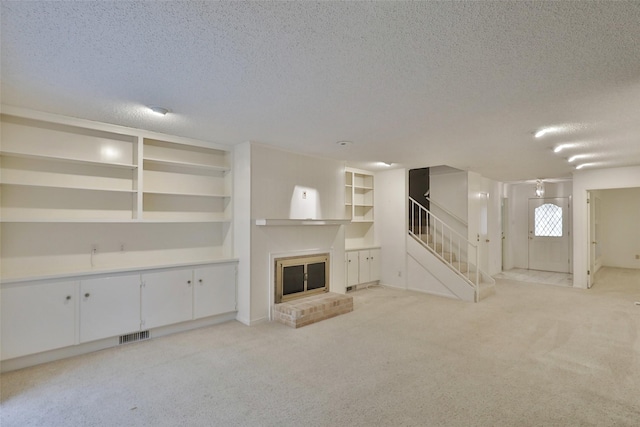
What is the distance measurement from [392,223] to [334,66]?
194 inches

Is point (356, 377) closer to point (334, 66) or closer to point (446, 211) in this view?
point (334, 66)

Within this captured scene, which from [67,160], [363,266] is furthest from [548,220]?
[67,160]

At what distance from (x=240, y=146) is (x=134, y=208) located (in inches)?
62.9

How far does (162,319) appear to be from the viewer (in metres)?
3.96

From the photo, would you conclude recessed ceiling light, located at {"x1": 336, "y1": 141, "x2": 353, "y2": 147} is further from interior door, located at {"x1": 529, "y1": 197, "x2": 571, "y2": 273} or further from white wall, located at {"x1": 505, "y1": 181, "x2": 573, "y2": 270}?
interior door, located at {"x1": 529, "y1": 197, "x2": 571, "y2": 273}

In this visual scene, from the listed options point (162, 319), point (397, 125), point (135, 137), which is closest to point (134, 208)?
point (135, 137)

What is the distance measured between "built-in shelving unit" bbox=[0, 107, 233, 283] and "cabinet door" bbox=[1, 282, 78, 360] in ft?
0.55

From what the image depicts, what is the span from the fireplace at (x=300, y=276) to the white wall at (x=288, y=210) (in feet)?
0.37

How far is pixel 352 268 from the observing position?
6520 millimetres

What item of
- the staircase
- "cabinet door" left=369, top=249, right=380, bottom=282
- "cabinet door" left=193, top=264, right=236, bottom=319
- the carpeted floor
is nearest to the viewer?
the carpeted floor

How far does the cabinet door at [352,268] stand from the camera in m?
6.45

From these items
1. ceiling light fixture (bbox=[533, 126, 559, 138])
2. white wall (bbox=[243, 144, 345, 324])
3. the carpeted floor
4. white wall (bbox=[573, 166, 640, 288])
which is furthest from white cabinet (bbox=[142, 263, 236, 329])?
white wall (bbox=[573, 166, 640, 288])

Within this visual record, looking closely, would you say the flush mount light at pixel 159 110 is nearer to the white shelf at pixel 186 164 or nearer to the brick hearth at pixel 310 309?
the white shelf at pixel 186 164

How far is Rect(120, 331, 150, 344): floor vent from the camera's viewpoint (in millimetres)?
3748
